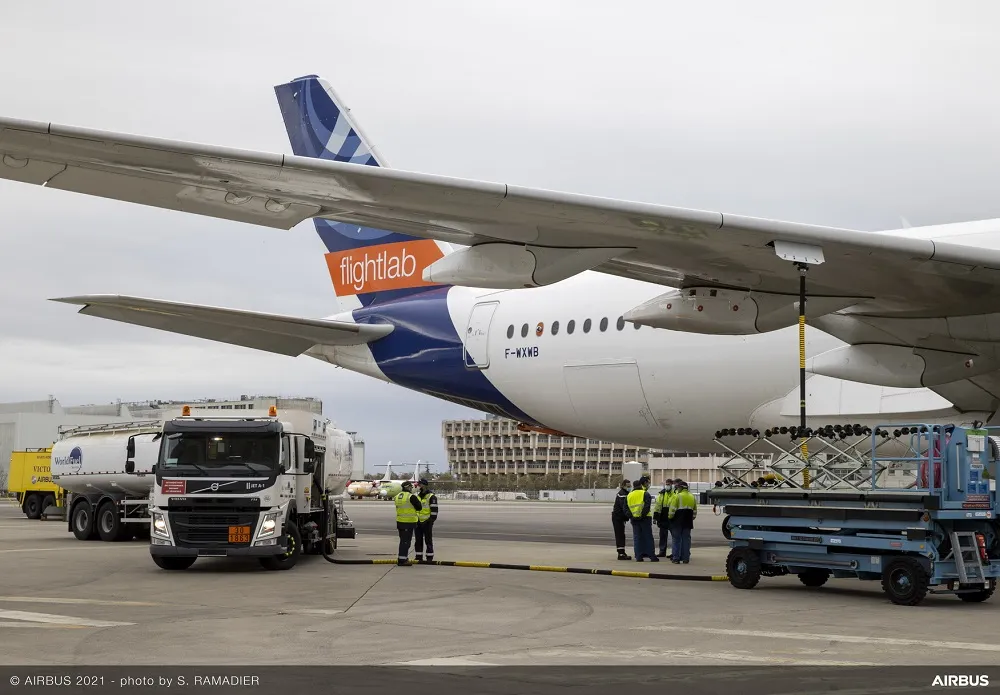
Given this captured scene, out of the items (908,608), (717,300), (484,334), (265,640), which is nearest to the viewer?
(265,640)

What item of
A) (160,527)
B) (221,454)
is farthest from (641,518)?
(160,527)

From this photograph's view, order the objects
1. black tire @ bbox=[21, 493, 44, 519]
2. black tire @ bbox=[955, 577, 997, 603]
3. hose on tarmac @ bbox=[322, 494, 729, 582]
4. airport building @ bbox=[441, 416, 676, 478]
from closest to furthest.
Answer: black tire @ bbox=[955, 577, 997, 603], hose on tarmac @ bbox=[322, 494, 729, 582], black tire @ bbox=[21, 493, 44, 519], airport building @ bbox=[441, 416, 676, 478]

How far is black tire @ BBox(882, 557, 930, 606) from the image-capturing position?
12344mm

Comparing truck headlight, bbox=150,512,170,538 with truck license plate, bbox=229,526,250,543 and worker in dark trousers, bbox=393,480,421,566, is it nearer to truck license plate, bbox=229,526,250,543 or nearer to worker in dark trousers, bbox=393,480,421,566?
truck license plate, bbox=229,526,250,543

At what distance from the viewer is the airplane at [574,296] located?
12.0 meters

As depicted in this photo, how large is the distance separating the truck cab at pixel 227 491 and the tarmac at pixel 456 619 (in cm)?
43

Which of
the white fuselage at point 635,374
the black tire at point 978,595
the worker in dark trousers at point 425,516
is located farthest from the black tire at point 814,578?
the worker in dark trousers at point 425,516

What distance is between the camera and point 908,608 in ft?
40.2

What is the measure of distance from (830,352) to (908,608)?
20.7 ft

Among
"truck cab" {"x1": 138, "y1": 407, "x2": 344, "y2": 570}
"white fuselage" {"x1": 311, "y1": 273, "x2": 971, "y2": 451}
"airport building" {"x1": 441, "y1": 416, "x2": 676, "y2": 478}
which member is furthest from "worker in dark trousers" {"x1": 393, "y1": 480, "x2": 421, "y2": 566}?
"airport building" {"x1": 441, "y1": 416, "x2": 676, "y2": 478}

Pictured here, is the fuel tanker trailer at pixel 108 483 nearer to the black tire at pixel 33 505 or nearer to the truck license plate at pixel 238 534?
the truck license plate at pixel 238 534

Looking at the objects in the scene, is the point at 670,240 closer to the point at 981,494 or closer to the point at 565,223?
the point at 565,223

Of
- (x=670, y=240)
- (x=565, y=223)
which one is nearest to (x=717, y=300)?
(x=670, y=240)

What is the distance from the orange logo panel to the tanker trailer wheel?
17.7 metres
